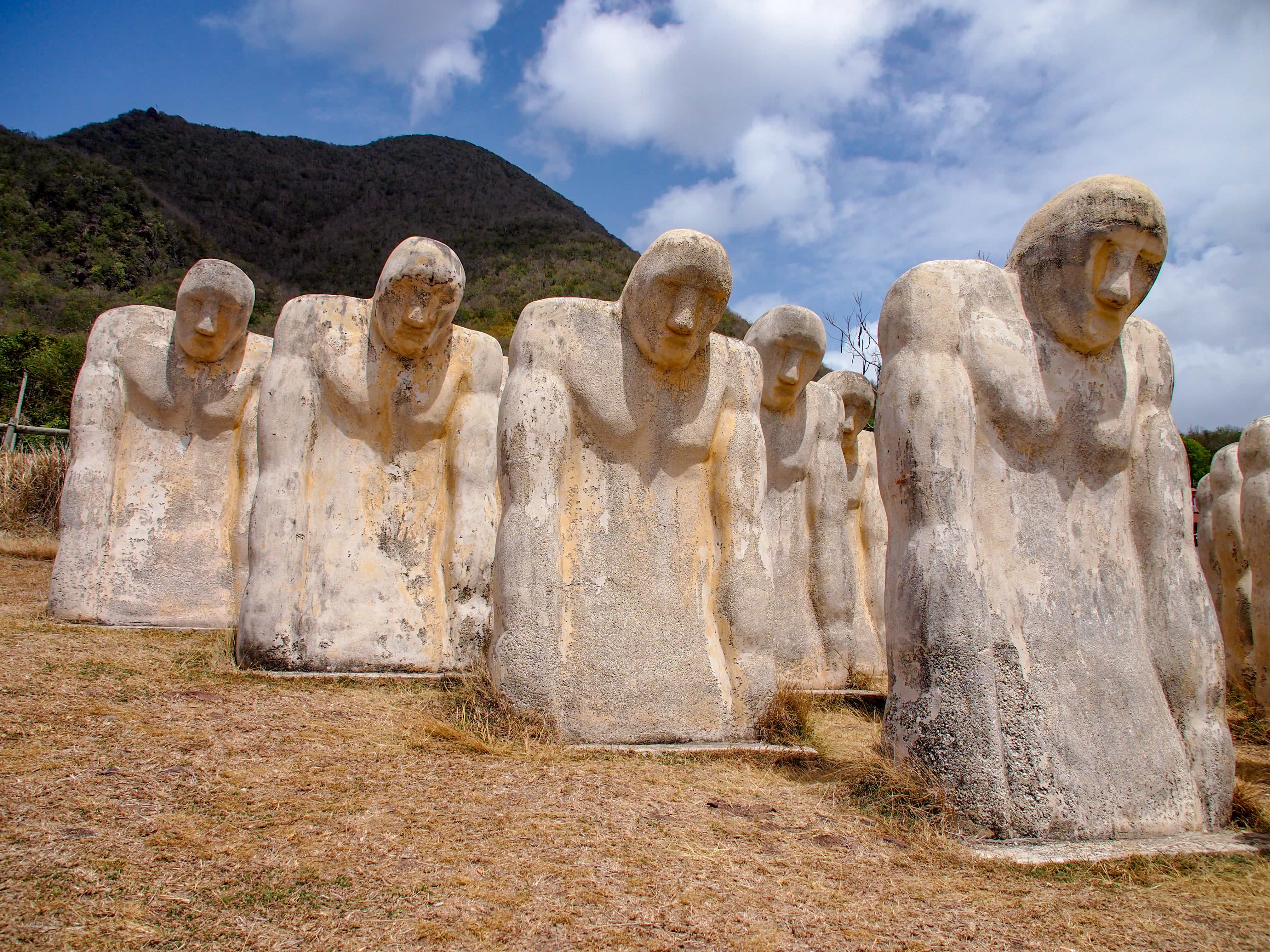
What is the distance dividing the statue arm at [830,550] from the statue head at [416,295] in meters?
2.88

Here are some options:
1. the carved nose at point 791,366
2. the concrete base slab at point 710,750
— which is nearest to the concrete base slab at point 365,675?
the concrete base slab at point 710,750

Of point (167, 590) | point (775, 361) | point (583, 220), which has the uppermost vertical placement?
point (583, 220)

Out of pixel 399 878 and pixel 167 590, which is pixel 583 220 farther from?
pixel 399 878

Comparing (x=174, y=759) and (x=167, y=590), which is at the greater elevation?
(x=167, y=590)

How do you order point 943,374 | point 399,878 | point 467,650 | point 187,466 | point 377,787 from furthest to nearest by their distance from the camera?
point 187,466, point 467,650, point 943,374, point 377,787, point 399,878

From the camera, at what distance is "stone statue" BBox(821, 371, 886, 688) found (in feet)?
24.0

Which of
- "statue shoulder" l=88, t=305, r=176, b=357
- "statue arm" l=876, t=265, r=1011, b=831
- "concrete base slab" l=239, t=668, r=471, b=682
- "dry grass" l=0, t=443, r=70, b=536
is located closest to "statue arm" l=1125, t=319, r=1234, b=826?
"statue arm" l=876, t=265, r=1011, b=831

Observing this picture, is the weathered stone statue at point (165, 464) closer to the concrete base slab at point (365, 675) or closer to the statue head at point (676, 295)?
the concrete base slab at point (365, 675)

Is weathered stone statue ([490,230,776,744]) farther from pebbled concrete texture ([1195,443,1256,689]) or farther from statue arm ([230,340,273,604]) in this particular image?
pebbled concrete texture ([1195,443,1256,689])

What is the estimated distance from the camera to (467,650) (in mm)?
5180

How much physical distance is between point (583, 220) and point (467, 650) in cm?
4483

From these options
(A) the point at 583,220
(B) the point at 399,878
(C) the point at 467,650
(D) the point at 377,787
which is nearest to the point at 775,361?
(C) the point at 467,650

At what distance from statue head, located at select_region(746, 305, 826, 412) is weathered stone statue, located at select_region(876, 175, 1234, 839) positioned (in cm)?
268

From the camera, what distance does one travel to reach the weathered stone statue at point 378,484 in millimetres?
4949
